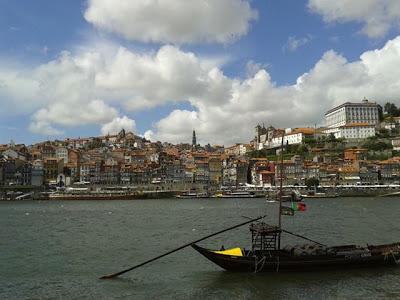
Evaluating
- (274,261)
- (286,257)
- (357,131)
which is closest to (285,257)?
(286,257)

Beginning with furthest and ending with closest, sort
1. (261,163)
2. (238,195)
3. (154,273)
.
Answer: (261,163), (238,195), (154,273)

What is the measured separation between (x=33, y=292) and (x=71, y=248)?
10.6m

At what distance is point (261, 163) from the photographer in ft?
416

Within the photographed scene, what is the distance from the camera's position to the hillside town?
116125mm

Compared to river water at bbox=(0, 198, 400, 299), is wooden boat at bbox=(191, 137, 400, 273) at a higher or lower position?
higher

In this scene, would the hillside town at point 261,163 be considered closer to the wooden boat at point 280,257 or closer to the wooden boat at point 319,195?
the wooden boat at point 319,195

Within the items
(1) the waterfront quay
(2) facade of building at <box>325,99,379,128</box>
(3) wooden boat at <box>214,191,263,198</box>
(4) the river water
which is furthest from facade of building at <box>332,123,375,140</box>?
(4) the river water

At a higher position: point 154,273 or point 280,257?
point 280,257

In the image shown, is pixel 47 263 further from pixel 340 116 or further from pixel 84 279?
pixel 340 116

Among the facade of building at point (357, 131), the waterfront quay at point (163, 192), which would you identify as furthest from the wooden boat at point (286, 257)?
the facade of building at point (357, 131)

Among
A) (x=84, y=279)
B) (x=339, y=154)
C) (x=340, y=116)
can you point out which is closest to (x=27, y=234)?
(x=84, y=279)

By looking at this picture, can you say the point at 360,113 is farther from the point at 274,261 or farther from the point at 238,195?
the point at 274,261

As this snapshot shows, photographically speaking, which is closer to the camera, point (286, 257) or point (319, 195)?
point (286, 257)

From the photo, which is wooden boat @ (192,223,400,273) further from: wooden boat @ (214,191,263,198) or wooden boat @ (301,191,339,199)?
wooden boat @ (214,191,263,198)
